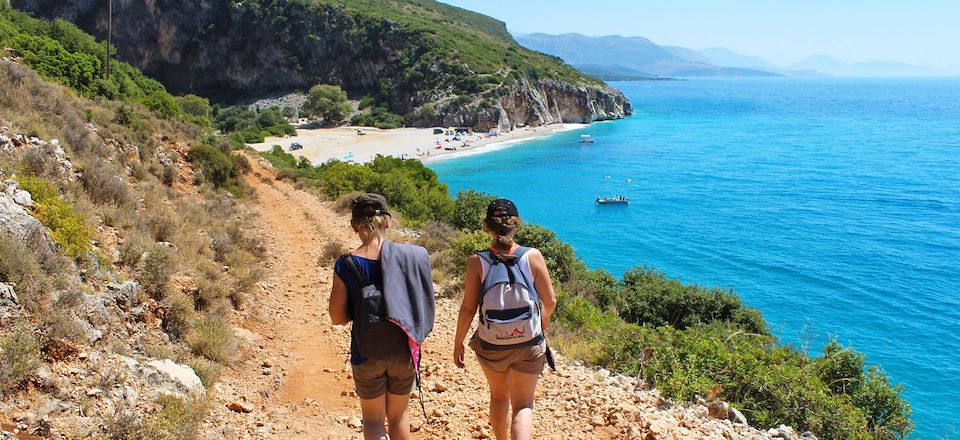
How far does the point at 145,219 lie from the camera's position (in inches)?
358

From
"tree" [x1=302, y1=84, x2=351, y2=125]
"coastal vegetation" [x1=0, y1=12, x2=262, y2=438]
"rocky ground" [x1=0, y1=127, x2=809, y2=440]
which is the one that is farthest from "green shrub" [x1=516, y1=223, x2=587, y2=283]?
"tree" [x1=302, y1=84, x2=351, y2=125]

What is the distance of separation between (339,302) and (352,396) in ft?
9.37

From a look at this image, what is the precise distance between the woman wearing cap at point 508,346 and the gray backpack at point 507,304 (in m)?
0.02

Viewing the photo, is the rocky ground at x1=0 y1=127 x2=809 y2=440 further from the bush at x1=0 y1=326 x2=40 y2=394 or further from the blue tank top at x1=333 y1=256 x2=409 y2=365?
the blue tank top at x1=333 y1=256 x2=409 y2=365

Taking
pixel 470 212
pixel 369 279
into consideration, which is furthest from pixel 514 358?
pixel 470 212

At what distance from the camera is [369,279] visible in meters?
3.67

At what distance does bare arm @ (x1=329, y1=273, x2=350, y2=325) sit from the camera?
3699mm

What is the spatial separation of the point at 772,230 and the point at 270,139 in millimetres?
53336

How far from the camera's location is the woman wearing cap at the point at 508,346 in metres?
4.02

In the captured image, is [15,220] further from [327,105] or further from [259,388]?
[327,105]

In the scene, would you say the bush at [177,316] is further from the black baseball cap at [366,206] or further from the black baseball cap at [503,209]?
the black baseball cap at [503,209]

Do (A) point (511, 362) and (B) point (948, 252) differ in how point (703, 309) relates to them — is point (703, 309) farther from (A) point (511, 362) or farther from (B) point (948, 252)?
(B) point (948, 252)

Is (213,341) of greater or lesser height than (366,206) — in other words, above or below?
below

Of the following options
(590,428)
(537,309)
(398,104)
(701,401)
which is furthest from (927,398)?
(398,104)
